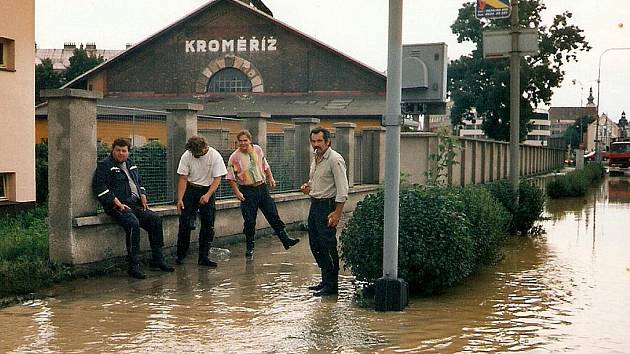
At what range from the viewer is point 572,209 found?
24156 millimetres

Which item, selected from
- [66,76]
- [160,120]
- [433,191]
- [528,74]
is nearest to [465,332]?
[433,191]

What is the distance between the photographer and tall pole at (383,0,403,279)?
8250 millimetres

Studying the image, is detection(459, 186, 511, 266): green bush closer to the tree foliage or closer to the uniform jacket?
the uniform jacket

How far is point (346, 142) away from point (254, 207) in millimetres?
8136

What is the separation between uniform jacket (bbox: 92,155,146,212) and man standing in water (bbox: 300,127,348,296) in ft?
8.52

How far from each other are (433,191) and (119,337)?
159 inches

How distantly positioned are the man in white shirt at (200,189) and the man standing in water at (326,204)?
257 centimetres

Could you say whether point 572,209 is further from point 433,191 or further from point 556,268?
point 433,191

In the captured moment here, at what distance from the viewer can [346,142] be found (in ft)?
67.6

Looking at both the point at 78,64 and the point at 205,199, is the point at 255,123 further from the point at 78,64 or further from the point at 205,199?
the point at 78,64

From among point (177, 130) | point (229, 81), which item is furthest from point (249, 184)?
point (229, 81)

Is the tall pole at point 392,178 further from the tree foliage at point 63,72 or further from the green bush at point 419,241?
the tree foliage at point 63,72

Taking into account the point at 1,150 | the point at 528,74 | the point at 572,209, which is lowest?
the point at 572,209

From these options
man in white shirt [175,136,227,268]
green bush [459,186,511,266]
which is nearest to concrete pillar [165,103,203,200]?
man in white shirt [175,136,227,268]
